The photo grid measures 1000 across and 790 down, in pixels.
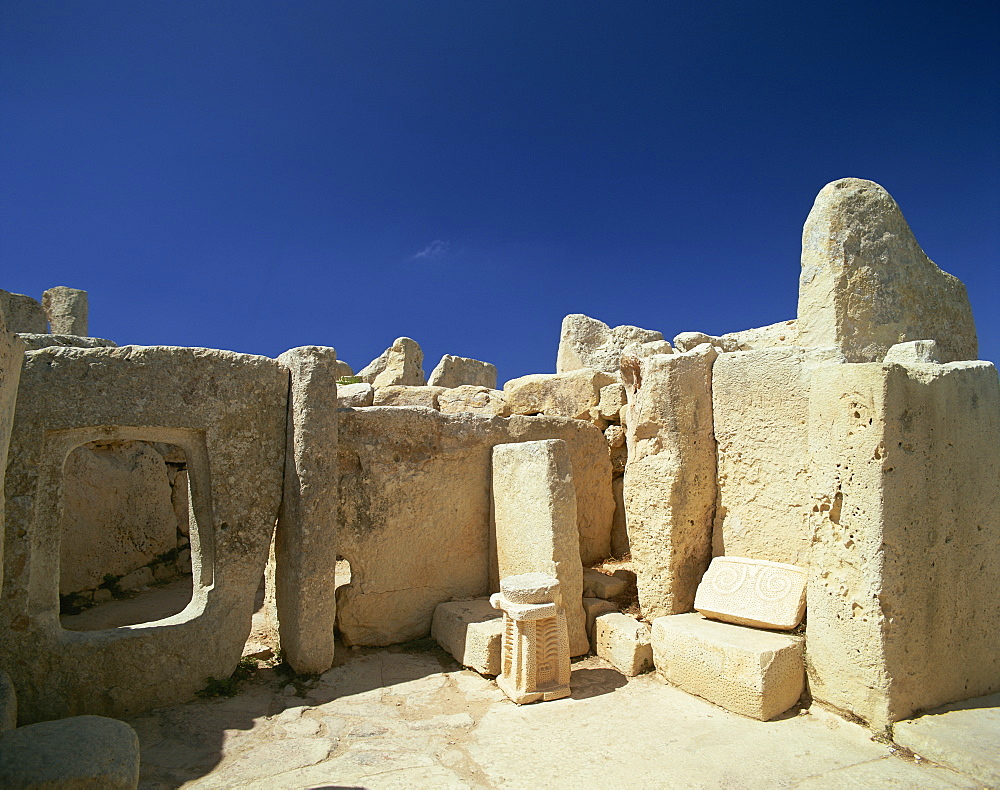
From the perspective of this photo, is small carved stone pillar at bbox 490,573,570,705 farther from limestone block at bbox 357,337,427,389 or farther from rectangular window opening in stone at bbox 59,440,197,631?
limestone block at bbox 357,337,427,389

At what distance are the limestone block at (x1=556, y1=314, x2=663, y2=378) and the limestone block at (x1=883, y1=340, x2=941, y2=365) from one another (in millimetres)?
4370

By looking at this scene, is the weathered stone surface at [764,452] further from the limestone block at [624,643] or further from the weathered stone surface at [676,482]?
the limestone block at [624,643]

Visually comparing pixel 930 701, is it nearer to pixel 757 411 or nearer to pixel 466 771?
pixel 757 411

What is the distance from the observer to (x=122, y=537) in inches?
292

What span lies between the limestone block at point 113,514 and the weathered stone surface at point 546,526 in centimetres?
456

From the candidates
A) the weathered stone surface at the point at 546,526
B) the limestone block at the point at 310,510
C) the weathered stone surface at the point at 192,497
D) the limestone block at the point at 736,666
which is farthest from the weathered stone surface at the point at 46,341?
the limestone block at the point at 736,666

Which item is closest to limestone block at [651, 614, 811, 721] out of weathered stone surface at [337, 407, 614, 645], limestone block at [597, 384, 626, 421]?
weathered stone surface at [337, 407, 614, 645]

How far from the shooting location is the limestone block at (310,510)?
499 centimetres

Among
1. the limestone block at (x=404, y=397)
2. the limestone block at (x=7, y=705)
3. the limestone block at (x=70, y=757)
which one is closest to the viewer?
the limestone block at (x=70, y=757)

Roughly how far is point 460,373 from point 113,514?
6804mm

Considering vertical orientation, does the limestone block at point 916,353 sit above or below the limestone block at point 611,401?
above

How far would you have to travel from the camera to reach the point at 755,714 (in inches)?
164

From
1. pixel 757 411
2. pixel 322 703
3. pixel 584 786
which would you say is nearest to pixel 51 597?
pixel 322 703

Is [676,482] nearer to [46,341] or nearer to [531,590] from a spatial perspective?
[531,590]
